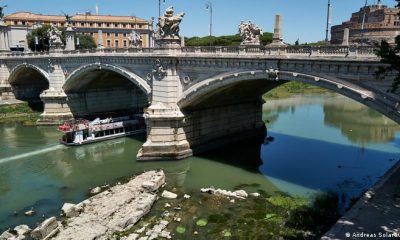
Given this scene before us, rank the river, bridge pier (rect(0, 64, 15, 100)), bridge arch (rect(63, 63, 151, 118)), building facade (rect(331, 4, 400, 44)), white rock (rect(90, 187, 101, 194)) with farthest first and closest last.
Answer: bridge pier (rect(0, 64, 15, 100)), building facade (rect(331, 4, 400, 44)), bridge arch (rect(63, 63, 151, 118)), the river, white rock (rect(90, 187, 101, 194))

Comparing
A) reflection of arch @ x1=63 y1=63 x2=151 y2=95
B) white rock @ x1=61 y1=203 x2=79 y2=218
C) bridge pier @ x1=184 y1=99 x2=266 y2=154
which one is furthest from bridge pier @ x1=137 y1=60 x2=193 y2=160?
white rock @ x1=61 y1=203 x2=79 y2=218

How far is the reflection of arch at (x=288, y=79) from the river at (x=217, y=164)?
5.37 meters

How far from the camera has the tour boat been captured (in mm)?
34188

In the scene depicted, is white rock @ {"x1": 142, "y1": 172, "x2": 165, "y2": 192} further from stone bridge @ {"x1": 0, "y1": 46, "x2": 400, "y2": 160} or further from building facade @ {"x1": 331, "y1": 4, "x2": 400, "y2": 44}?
building facade @ {"x1": 331, "y1": 4, "x2": 400, "y2": 44}

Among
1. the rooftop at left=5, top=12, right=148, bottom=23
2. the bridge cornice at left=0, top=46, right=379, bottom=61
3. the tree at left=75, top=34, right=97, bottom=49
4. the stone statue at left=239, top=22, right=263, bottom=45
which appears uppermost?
the rooftop at left=5, top=12, right=148, bottom=23

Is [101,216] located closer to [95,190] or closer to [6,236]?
[6,236]

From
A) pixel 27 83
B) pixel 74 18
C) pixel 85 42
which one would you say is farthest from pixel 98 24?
pixel 27 83

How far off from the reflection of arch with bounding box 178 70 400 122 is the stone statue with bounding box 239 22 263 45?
191cm

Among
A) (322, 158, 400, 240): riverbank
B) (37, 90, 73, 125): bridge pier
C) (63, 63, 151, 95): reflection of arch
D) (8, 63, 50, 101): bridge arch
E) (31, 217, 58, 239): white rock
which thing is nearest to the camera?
(322, 158, 400, 240): riverbank

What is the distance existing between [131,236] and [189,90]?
13.0m

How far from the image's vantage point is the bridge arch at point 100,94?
138ft

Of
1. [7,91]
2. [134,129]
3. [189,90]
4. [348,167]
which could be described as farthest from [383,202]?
[7,91]

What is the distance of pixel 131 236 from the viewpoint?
54.6 feet

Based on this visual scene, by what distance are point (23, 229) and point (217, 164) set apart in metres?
14.5
